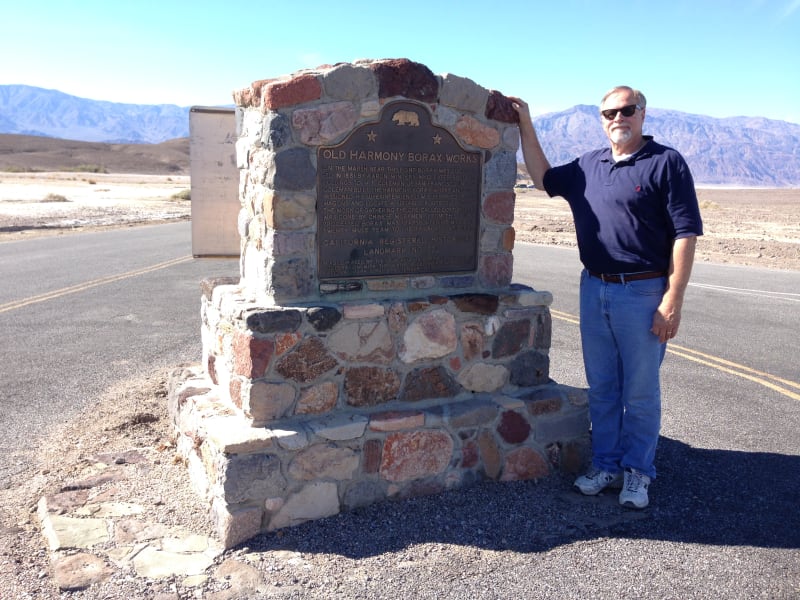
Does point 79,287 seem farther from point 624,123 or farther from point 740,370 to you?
point 624,123

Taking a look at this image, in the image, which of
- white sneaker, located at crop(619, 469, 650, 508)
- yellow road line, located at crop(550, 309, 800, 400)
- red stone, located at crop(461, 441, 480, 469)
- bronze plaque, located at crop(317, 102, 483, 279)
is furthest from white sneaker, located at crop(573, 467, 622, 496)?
yellow road line, located at crop(550, 309, 800, 400)

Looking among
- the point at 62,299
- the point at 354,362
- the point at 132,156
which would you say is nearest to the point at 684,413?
the point at 354,362

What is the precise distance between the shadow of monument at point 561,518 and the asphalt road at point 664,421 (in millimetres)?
12

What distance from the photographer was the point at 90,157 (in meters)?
96.9

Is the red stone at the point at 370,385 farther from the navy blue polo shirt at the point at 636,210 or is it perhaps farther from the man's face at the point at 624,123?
the man's face at the point at 624,123

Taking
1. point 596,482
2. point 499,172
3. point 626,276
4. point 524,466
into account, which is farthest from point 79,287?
point 626,276

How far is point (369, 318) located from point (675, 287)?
1534 mm

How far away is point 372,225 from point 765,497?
8.51ft

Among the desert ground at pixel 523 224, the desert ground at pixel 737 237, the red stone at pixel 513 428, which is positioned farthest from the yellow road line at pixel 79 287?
the desert ground at pixel 737 237

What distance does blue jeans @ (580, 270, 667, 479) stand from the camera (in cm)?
356

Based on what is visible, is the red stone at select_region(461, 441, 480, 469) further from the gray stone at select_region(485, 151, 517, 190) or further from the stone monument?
the gray stone at select_region(485, 151, 517, 190)

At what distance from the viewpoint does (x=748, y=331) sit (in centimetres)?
805

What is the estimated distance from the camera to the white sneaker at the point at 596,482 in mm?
3859

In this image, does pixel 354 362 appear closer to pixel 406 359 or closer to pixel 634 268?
pixel 406 359
